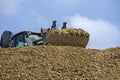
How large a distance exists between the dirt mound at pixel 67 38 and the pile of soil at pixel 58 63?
96 cm

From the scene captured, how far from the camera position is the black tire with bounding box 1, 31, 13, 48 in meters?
18.4

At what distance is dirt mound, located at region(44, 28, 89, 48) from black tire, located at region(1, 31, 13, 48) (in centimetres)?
466

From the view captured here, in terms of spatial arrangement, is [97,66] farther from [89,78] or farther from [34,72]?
[34,72]

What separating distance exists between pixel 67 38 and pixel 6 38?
557 cm

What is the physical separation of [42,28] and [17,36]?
4.71 ft

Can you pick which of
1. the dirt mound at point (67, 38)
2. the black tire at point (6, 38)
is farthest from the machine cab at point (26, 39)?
the dirt mound at point (67, 38)

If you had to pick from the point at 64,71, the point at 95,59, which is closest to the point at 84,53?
the point at 95,59

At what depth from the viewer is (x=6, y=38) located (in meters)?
18.8

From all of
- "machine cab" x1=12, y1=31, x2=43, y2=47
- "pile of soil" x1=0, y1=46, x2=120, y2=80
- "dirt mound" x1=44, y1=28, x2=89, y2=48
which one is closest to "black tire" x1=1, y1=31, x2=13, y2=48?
"machine cab" x1=12, y1=31, x2=43, y2=47

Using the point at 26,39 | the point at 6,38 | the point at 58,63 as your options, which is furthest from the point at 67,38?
the point at 26,39

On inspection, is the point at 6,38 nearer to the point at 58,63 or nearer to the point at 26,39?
the point at 26,39

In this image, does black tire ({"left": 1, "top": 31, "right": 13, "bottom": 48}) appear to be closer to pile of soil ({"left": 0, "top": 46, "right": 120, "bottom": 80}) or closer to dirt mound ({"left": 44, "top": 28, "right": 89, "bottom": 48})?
dirt mound ({"left": 44, "top": 28, "right": 89, "bottom": 48})

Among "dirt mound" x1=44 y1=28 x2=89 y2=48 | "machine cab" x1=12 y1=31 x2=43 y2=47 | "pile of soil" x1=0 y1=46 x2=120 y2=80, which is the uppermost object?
"machine cab" x1=12 y1=31 x2=43 y2=47

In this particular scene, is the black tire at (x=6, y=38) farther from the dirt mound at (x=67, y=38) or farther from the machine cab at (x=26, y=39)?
the dirt mound at (x=67, y=38)
